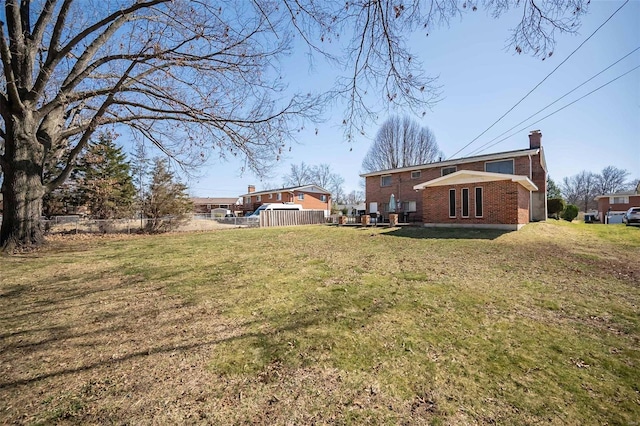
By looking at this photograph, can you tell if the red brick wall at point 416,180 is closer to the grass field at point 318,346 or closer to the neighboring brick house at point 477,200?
the neighboring brick house at point 477,200

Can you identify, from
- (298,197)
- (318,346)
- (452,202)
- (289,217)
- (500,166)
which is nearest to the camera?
(318,346)

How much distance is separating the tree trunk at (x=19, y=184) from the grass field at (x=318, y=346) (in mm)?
2566

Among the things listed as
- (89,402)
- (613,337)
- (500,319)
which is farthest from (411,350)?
(89,402)

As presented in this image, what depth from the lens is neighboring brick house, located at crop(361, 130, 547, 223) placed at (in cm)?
1831

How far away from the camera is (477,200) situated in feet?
48.5

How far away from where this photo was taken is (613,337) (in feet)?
11.2

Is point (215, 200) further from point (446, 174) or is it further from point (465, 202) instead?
point (465, 202)

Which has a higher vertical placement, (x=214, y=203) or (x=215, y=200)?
(x=215, y=200)

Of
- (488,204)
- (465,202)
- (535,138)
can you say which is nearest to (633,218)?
(535,138)

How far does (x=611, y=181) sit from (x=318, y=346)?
90375mm

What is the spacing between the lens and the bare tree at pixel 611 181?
61162mm

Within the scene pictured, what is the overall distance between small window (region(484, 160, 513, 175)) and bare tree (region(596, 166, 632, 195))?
6677cm

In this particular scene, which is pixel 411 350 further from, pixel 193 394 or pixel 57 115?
pixel 57 115

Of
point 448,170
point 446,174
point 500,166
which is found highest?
point 448,170
